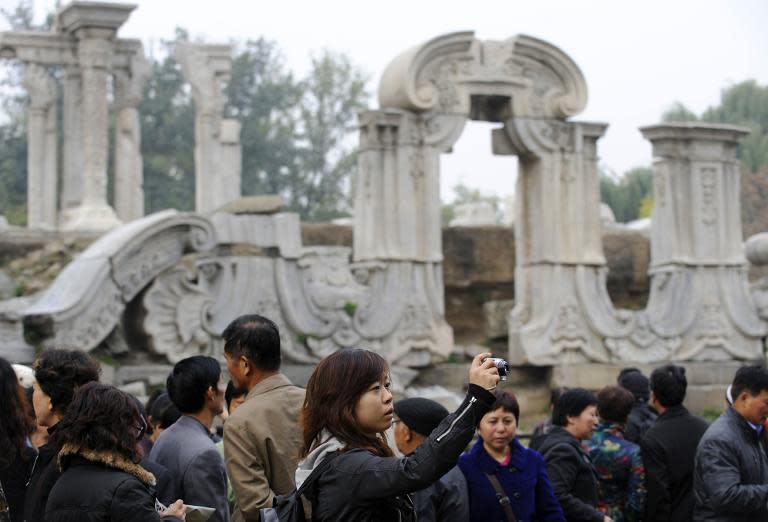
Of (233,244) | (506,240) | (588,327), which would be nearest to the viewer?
(233,244)

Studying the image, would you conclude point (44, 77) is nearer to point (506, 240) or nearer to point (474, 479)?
point (506, 240)

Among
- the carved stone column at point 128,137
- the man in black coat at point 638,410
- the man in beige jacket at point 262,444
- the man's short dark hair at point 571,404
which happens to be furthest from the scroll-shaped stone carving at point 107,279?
the carved stone column at point 128,137

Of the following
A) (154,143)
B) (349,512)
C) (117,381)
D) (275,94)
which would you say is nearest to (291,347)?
(117,381)

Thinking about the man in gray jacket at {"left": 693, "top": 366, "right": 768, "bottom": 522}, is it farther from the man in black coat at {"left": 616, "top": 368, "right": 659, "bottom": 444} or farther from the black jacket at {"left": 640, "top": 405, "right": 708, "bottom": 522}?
the man in black coat at {"left": 616, "top": 368, "right": 659, "bottom": 444}

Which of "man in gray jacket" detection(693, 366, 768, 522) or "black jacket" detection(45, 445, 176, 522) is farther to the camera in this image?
"man in gray jacket" detection(693, 366, 768, 522)

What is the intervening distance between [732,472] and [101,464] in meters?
3.44

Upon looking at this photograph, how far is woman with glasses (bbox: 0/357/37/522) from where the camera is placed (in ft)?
18.7

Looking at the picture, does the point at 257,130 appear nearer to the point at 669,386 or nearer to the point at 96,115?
the point at 96,115

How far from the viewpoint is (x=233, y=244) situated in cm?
1355

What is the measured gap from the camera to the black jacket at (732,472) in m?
7.04

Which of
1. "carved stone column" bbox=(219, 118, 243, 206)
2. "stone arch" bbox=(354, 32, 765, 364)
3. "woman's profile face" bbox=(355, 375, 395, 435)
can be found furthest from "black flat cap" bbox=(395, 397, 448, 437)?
"carved stone column" bbox=(219, 118, 243, 206)

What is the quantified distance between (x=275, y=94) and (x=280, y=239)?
36900mm

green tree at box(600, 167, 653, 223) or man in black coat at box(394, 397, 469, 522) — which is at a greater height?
green tree at box(600, 167, 653, 223)

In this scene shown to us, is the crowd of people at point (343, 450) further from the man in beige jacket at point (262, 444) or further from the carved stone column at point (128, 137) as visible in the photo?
the carved stone column at point (128, 137)
